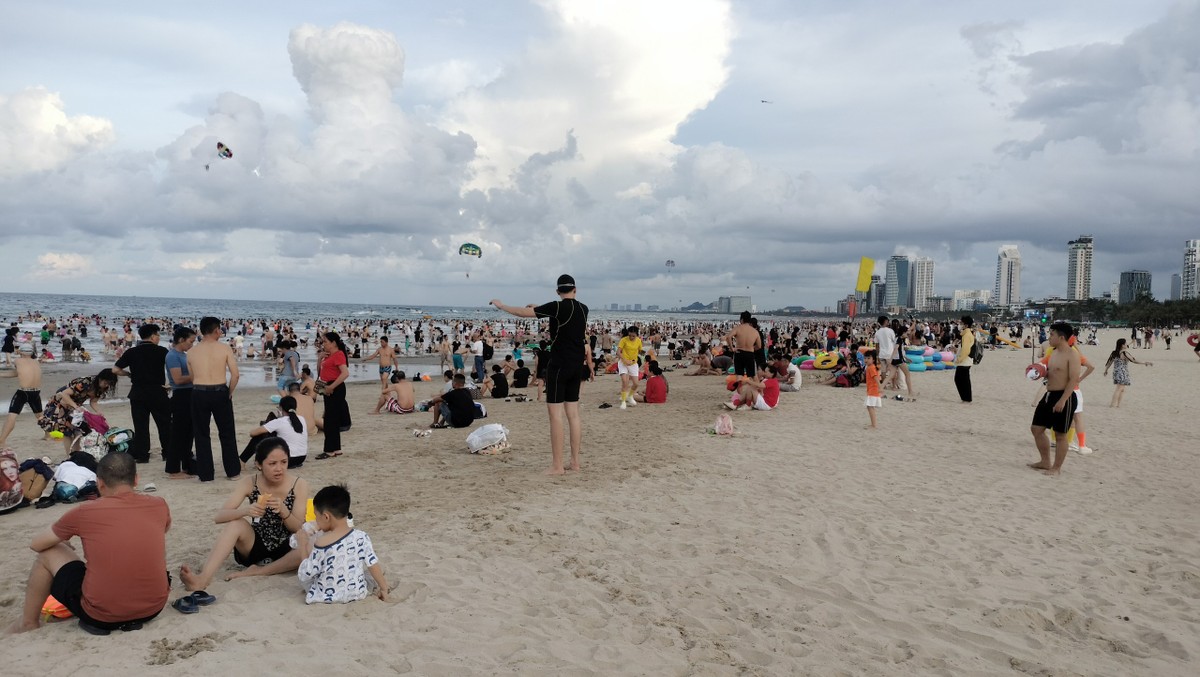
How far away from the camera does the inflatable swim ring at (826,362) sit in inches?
781

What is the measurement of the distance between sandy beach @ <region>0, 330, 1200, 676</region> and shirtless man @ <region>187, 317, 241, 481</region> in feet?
1.25

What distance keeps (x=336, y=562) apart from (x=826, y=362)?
18.0 meters

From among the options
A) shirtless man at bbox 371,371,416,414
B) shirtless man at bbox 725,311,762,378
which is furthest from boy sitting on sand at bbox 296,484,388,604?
shirtless man at bbox 725,311,762,378

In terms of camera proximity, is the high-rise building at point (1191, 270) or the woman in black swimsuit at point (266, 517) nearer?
the woman in black swimsuit at point (266, 517)

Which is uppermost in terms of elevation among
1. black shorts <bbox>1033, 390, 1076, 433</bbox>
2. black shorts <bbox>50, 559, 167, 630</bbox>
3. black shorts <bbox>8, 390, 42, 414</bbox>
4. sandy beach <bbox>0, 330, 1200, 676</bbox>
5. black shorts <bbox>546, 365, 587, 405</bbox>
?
black shorts <bbox>546, 365, 587, 405</bbox>

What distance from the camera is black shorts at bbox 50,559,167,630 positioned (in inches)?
137

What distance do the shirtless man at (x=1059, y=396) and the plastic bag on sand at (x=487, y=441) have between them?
607 centimetres

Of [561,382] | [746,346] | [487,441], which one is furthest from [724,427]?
[561,382]

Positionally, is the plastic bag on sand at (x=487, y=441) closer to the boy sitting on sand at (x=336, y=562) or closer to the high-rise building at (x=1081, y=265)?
the boy sitting on sand at (x=336, y=562)

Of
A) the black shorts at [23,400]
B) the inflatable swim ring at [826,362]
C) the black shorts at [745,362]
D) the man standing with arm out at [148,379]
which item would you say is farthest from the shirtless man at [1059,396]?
the inflatable swim ring at [826,362]

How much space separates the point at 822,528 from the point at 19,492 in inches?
265

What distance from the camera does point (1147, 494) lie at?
21.8 ft

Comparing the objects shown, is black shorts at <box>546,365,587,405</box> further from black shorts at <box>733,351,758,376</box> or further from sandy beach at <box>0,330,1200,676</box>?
black shorts at <box>733,351,758,376</box>

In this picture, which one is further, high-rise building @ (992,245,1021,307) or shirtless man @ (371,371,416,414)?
high-rise building @ (992,245,1021,307)
